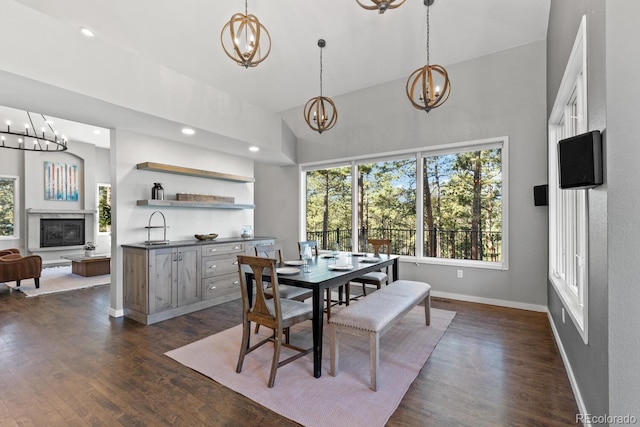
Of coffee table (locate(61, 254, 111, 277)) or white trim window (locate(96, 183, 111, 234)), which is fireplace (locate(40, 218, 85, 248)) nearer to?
white trim window (locate(96, 183, 111, 234))

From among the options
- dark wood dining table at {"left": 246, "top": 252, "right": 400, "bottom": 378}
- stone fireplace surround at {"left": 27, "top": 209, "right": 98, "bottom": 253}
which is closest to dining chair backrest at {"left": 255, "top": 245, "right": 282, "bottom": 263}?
dark wood dining table at {"left": 246, "top": 252, "right": 400, "bottom": 378}

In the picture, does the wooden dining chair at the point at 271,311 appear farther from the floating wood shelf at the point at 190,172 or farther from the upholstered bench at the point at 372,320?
the floating wood shelf at the point at 190,172

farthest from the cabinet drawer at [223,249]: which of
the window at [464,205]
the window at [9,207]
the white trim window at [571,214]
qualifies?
the window at [9,207]

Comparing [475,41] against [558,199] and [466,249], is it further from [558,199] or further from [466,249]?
[466,249]

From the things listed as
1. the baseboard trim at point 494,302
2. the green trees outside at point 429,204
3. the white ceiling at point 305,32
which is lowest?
the baseboard trim at point 494,302

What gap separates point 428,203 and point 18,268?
7.12 metres

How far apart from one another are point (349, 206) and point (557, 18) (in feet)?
12.8

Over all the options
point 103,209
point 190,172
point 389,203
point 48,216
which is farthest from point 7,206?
point 389,203

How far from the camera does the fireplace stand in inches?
315

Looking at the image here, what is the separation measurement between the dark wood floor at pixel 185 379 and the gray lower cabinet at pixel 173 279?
21cm

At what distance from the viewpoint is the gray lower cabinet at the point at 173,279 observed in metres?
3.86

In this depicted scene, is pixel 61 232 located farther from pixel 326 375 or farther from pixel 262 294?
pixel 326 375

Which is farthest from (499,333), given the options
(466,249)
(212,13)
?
(212,13)

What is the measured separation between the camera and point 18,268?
17.2 feet
